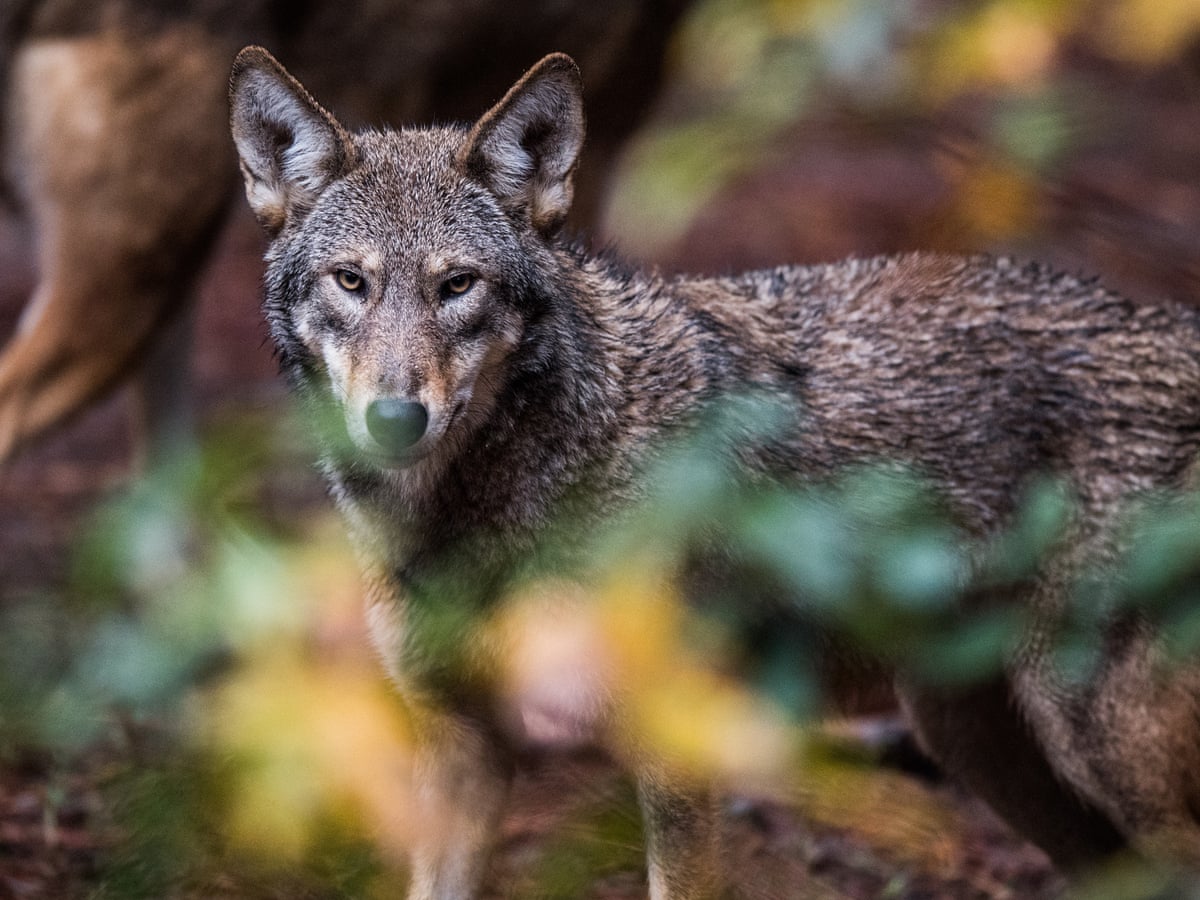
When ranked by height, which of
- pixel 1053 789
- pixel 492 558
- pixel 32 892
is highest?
pixel 492 558

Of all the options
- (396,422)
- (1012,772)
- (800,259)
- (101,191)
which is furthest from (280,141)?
(800,259)

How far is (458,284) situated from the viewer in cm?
372

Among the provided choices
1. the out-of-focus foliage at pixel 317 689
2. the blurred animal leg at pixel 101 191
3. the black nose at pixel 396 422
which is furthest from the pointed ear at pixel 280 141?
the blurred animal leg at pixel 101 191

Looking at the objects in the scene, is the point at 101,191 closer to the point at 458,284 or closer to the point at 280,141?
the point at 280,141

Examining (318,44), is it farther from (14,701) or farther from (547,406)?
(14,701)

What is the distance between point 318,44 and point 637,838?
4.68 meters

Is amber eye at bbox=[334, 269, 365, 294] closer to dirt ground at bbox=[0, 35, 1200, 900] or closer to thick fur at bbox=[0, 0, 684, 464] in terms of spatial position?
dirt ground at bbox=[0, 35, 1200, 900]

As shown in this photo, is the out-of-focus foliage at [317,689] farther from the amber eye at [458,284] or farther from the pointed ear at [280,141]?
the pointed ear at [280,141]

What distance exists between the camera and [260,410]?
288 centimetres

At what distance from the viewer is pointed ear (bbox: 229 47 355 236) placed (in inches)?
150

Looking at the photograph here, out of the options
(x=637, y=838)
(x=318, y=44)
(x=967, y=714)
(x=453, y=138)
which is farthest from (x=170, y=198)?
(x=637, y=838)

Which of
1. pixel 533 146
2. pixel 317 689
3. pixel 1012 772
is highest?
pixel 533 146

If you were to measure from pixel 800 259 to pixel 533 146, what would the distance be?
728cm

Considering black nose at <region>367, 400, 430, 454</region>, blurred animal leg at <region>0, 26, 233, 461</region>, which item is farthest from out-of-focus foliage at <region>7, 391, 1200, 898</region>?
blurred animal leg at <region>0, 26, 233, 461</region>
